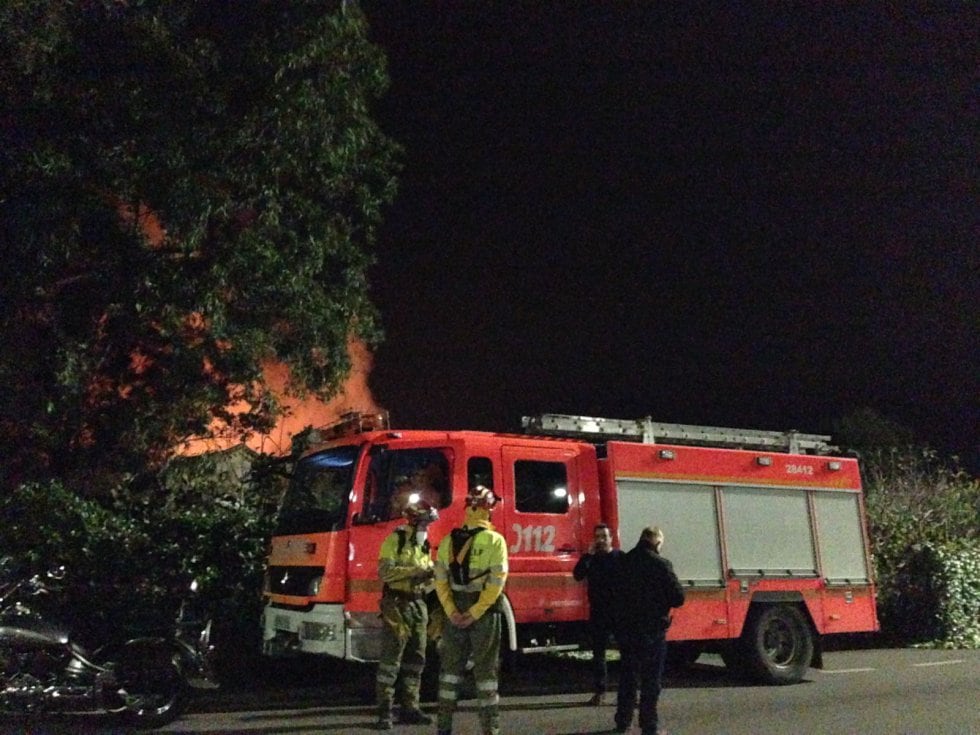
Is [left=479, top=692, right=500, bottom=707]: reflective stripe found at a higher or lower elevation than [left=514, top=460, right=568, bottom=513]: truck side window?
lower

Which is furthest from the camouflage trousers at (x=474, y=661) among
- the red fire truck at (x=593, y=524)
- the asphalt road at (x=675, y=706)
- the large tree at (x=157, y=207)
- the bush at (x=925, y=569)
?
the bush at (x=925, y=569)

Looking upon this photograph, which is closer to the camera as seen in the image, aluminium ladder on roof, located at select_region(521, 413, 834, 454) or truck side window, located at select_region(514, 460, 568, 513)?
truck side window, located at select_region(514, 460, 568, 513)

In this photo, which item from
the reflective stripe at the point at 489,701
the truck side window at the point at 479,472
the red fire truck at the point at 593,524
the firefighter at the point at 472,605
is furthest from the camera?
the truck side window at the point at 479,472

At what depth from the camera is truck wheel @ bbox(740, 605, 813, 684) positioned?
952 centimetres

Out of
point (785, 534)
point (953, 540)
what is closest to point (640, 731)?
point (785, 534)

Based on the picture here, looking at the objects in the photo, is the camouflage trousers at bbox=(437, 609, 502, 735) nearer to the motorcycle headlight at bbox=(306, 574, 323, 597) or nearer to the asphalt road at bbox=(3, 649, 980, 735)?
the asphalt road at bbox=(3, 649, 980, 735)

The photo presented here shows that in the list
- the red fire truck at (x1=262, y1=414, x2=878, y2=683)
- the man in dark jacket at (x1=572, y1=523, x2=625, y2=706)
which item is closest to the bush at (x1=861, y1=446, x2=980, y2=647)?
the red fire truck at (x1=262, y1=414, x2=878, y2=683)

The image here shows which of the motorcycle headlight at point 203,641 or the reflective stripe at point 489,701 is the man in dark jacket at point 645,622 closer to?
the reflective stripe at point 489,701

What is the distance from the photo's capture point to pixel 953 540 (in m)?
15.8

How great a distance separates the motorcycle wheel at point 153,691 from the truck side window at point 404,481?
197 centimetres

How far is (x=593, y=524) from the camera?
348 inches

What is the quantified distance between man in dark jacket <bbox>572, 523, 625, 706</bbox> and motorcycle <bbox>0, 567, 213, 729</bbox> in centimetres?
328

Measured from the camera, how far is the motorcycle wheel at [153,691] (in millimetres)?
7082

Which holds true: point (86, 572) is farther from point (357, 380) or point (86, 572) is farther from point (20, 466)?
point (357, 380)
